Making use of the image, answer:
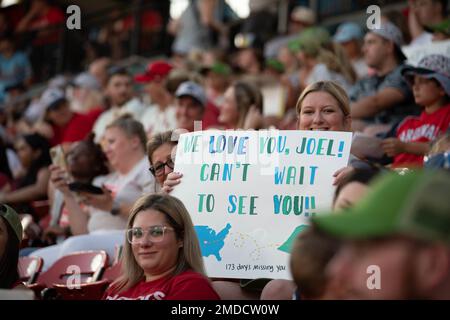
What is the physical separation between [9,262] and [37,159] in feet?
17.6

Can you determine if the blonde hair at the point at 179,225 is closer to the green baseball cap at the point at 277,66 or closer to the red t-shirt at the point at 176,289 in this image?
the red t-shirt at the point at 176,289

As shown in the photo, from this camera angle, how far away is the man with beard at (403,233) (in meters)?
2.47

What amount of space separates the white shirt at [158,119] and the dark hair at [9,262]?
15.5 ft

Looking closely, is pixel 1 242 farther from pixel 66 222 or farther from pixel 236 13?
pixel 236 13

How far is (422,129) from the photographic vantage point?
7.14 metres

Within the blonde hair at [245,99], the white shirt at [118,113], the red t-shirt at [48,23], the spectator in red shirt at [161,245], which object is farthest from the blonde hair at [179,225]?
the red t-shirt at [48,23]

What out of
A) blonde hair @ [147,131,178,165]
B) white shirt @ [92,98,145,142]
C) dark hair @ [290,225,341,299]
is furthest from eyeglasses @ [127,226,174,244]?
white shirt @ [92,98,145,142]

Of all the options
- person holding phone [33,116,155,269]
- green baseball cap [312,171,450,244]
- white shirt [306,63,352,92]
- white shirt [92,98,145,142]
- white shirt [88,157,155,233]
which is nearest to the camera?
green baseball cap [312,171,450,244]

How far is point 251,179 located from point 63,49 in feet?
38.5

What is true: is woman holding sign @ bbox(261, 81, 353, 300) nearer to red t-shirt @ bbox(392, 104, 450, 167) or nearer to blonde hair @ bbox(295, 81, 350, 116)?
blonde hair @ bbox(295, 81, 350, 116)

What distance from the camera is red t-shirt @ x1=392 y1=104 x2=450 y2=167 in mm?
6934

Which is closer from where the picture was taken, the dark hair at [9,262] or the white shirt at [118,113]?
the dark hair at [9,262]

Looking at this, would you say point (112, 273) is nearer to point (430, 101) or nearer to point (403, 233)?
point (430, 101)

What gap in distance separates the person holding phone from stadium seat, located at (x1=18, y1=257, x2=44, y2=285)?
28cm
